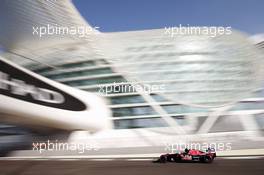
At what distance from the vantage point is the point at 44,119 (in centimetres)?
2731

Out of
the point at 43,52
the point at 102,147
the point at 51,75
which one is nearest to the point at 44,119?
the point at 102,147

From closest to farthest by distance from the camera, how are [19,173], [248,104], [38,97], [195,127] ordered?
[19,173], [38,97], [195,127], [248,104]

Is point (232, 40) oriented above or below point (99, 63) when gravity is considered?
above

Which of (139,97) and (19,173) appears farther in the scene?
(139,97)

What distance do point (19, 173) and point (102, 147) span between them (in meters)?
13.4

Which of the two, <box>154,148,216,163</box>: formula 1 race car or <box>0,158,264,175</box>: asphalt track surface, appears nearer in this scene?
<box>0,158,264,175</box>: asphalt track surface

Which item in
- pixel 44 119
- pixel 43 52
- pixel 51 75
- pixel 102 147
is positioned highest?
pixel 43 52

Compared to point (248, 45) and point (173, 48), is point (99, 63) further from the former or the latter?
point (248, 45)

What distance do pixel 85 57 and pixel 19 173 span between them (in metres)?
21.6

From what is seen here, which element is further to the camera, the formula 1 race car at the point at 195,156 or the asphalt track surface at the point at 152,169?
the formula 1 race car at the point at 195,156

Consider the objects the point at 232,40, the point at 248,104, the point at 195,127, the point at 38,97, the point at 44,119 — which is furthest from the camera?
the point at 232,40

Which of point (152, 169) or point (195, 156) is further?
point (195, 156)

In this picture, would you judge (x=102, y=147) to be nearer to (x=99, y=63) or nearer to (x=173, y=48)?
(x=99, y=63)

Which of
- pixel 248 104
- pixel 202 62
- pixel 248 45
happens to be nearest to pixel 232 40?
pixel 248 45
